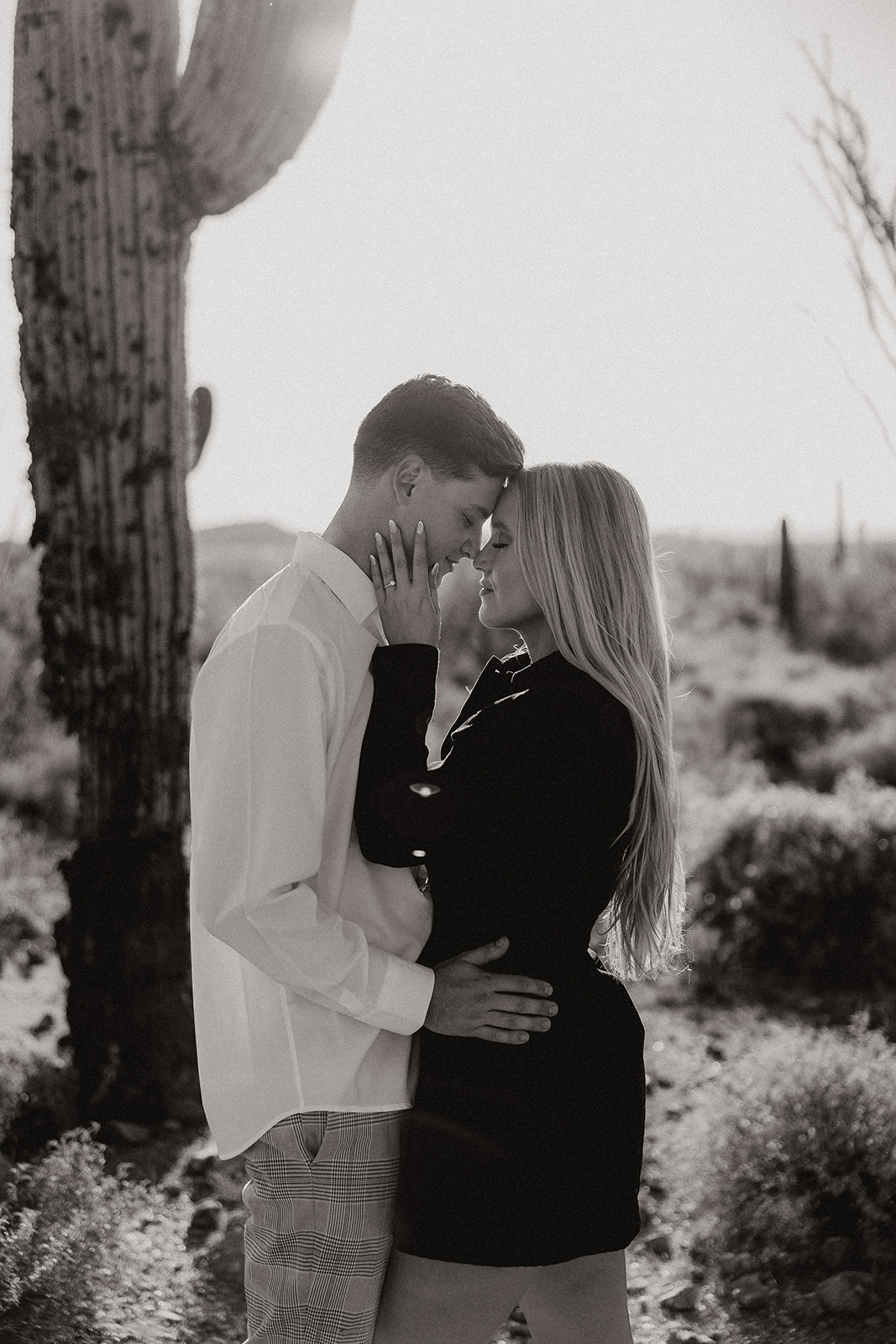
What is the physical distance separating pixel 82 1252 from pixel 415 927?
1886 mm

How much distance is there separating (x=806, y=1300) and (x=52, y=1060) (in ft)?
8.53

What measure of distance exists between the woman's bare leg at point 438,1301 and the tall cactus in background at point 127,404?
2.41 metres

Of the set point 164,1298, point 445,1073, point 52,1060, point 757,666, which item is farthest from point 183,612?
point 757,666

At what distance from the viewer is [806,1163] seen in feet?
12.4

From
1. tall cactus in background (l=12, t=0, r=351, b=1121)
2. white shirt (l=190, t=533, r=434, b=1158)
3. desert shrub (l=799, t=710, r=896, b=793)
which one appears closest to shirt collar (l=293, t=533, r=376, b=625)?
white shirt (l=190, t=533, r=434, b=1158)

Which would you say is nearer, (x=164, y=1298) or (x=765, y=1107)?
(x=164, y=1298)

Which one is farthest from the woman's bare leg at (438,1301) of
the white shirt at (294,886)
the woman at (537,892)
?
the white shirt at (294,886)

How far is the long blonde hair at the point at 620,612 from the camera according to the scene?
86.9 inches

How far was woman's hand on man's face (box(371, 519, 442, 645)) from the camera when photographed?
2.15 metres

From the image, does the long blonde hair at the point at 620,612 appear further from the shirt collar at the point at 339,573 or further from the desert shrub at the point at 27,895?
the desert shrub at the point at 27,895

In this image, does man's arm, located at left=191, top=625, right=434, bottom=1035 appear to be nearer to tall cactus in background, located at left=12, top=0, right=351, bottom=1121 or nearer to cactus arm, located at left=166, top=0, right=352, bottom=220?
tall cactus in background, located at left=12, top=0, right=351, bottom=1121

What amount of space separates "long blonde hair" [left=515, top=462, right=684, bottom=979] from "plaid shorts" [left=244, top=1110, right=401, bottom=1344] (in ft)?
2.21

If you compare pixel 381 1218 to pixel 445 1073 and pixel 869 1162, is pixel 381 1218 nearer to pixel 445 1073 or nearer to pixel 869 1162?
pixel 445 1073

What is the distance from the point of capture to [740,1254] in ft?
12.0
